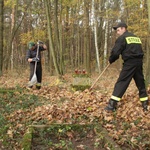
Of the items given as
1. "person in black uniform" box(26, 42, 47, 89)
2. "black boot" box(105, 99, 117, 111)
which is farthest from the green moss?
"person in black uniform" box(26, 42, 47, 89)

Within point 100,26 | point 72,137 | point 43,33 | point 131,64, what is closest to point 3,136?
point 72,137

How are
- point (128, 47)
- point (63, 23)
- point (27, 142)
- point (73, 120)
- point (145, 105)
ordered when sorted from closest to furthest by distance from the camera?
point (27, 142) < point (73, 120) < point (128, 47) < point (145, 105) < point (63, 23)

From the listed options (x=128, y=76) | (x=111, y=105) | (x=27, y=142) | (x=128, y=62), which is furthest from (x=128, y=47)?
(x=27, y=142)

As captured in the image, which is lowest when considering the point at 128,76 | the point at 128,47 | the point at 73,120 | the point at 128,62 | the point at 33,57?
the point at 73,120

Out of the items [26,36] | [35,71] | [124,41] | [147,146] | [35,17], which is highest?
[35,17]

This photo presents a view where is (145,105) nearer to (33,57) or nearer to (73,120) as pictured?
(73,120)

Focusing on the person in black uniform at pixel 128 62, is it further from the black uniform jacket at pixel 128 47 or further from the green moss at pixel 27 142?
the green moss at pixel 27 142

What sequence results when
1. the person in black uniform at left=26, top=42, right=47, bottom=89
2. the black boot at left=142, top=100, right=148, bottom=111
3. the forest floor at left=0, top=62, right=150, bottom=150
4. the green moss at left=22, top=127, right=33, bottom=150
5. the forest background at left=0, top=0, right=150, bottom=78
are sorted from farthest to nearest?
the forest background at left=0, top=0, right=150, bottom=78, the person in black uniform at left=26, top=42, right=47, bottom=89, the black boot at left=142, top=100, right=148, bottom=111, the forest floor at left=0, top=62, right=150, bottom=150, the green moss at left=22, top=127, right=33, bottom=150

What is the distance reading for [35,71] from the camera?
9477 mm

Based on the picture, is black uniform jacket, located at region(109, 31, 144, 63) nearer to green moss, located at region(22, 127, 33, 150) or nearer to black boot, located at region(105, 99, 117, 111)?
black boot, located at region(105, 99, 117, 111)

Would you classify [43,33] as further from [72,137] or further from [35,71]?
[72,137]

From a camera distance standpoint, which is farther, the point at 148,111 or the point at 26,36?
the point at 26,36

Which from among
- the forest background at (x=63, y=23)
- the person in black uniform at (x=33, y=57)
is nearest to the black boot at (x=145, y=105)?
the person in black uniform at (x=33, y=57)

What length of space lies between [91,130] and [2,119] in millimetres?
2114
